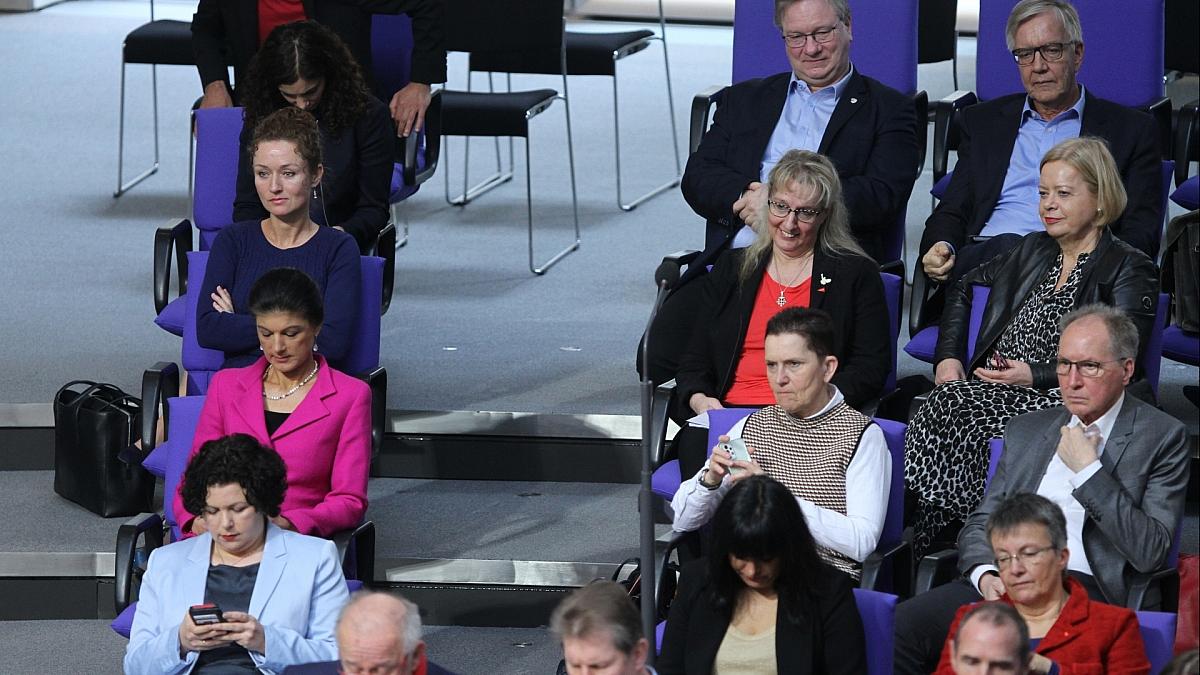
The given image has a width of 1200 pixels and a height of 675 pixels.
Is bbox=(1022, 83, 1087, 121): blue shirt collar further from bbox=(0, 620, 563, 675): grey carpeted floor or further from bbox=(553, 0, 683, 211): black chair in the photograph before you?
bbox=(553, 0, 683, 211): black chair

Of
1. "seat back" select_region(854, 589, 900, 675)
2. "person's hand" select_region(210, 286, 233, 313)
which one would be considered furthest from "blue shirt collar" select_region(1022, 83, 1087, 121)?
"person's hand" select_region(210, 286, 233, 313)

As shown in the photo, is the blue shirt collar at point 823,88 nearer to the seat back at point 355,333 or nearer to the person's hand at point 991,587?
the seat back at point 355,333

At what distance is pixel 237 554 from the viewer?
370cm

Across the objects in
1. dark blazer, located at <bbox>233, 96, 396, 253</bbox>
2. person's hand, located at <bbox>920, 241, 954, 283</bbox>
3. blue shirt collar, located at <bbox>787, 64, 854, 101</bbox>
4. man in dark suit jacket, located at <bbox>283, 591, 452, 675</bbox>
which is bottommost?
man in dark suit jacket, located at <bbox>283, 591, 452, 675</bbox>

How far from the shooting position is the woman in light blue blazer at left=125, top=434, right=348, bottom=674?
3.60 meters

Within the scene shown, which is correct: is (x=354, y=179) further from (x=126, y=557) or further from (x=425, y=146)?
(x=126, y=557)

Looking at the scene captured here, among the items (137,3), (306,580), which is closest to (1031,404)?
(306,580)

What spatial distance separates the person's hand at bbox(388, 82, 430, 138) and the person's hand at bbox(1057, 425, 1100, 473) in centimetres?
270

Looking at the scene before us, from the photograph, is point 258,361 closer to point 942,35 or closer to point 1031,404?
point 1031,404

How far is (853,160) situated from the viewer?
496cm

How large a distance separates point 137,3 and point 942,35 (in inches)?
252

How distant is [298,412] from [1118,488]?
1.74 metres

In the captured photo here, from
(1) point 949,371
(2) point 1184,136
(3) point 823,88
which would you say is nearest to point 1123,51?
(2) point 1184,136

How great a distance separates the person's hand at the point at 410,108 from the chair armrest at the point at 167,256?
2.78ft
